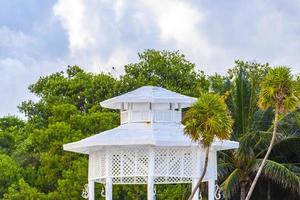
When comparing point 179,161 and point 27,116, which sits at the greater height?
point 27,116

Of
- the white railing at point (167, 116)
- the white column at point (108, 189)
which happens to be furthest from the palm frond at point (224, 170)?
the white column at point (108, 189)

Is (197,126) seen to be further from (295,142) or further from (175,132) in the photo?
(295,142)

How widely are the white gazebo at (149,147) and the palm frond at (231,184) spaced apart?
8.70 m

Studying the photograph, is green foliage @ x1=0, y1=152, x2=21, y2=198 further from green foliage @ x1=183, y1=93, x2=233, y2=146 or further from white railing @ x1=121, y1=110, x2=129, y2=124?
green foliage @ x1=183, y1=93, x2=233, y2=146

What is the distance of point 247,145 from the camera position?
31484 millimetres

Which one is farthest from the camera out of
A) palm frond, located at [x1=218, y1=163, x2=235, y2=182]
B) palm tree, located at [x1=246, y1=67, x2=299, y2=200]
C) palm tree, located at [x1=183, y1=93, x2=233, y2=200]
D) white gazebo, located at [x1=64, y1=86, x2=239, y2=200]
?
palm frond, located at [x1=218, y1=163, x2=235, y2=182]

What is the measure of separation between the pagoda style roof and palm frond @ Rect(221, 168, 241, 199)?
8656mm

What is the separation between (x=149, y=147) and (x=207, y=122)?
69.0 inches

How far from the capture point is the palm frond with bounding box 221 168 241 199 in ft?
101

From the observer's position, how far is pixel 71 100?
4003 centimetres

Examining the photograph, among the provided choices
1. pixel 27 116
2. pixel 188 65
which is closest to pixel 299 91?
pixel 188 65

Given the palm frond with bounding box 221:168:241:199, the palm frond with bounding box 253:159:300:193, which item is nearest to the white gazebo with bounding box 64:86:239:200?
the palm frond with bounding box 221:168:241:199

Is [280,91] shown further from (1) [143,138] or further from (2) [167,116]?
(1) [143,138]

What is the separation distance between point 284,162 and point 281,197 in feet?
4.45
